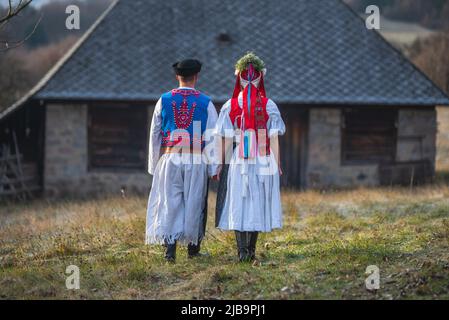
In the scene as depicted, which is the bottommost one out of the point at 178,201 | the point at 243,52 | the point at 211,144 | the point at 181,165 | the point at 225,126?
the point at 178,201

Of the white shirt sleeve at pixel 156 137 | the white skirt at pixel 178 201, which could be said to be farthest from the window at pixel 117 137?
the white skirt at pixel 178 201

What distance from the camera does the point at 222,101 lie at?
47.7 feet

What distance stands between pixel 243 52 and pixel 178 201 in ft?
31.1

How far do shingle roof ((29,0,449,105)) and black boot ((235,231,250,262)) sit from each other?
325 inches

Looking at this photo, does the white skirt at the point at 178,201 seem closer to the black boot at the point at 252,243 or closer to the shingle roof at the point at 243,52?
the black boot at the point at 252,243

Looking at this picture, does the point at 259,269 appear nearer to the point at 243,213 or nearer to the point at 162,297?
the point at 243,213

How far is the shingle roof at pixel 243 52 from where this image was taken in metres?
14.7

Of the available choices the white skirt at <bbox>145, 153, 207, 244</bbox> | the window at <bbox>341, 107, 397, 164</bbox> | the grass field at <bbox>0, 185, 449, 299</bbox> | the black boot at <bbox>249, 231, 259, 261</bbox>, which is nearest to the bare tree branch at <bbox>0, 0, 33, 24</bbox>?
the white skirt at <bbox>145, 153, 207, 244</bbox>

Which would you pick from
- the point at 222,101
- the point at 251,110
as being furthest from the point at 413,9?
the point at 251,110

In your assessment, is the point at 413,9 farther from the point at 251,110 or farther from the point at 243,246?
the point at 243,246

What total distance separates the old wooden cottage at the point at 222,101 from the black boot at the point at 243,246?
8.14 metres

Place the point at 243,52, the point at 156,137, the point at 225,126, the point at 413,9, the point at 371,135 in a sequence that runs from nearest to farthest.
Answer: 1. the point at 225,126
2. the point at 156,137
3. the point at 371,135
4. the point at 243,52
5. the point at 413,9

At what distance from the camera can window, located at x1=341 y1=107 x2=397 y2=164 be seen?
15281 millimetres

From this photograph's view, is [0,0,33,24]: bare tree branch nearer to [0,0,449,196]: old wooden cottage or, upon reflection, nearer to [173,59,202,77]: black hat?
[173,59,202,77]: black hat
